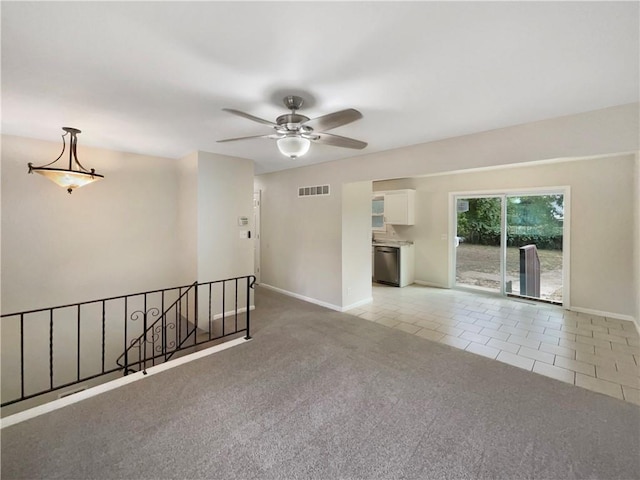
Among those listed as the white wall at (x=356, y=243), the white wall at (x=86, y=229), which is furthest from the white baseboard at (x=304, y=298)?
the white wall at (x=86, y=229)

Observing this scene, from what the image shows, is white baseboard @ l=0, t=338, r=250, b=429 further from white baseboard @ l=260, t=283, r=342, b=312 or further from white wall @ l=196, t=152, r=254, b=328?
white baseboard @ l=260, t=283, r=342, b=312

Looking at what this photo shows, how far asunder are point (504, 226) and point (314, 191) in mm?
3822

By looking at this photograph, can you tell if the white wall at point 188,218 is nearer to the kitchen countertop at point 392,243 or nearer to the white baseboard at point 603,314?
the kitchen countertop at point 392,243

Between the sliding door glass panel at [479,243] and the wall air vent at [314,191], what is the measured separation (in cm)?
315

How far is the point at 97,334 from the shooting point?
4.35m

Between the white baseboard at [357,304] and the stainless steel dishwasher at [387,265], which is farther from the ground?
the stainless steel dishwasher at [387,265]

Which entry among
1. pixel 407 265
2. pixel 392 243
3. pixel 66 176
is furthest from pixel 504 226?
pixel 66 176

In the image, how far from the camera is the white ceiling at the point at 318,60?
143 centimetres

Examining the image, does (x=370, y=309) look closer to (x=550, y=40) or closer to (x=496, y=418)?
(x=496, y=418)

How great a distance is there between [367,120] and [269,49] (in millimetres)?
1442

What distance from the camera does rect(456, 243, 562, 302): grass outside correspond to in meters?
5.20

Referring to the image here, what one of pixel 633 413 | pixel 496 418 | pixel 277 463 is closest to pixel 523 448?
pixel 496 418

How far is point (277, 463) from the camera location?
6.14 feet

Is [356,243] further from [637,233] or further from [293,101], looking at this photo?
[637,233]
